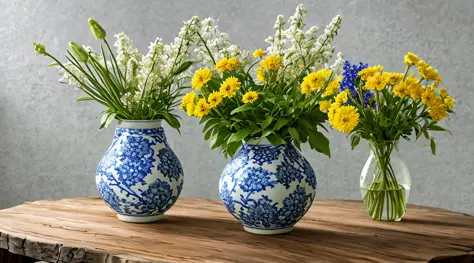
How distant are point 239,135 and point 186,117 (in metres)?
1.77

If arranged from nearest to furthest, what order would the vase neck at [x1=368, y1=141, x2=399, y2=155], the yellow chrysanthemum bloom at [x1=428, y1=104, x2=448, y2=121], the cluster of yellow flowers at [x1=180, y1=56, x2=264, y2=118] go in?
1. the cluster of yellow flowers at [x1=180, y1=56, x2=264, y2=118]
2. the yellow chrysanthemum bloom at [x1=428, y1=104, x2=448, y2=121]
3. the vase neck at [x1=368, y1=141, x2=399, y2=155]

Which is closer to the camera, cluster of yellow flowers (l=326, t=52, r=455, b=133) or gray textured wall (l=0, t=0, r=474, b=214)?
cluster of yellow flowers (l=326, t=52, r=455, b=133)

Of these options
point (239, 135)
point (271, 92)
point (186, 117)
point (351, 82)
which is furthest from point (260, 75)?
point (186, 117)

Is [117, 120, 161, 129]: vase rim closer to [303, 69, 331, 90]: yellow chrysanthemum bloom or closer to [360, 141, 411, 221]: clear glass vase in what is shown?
[303, 69, 331, 90]: yellow chrysanthemum bloom

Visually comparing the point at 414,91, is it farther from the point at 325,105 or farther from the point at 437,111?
the point at 325,105

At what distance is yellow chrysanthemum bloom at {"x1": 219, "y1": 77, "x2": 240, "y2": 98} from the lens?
1384mm

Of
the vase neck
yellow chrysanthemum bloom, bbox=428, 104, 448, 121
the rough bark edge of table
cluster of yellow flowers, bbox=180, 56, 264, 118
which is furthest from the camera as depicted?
the vase neck

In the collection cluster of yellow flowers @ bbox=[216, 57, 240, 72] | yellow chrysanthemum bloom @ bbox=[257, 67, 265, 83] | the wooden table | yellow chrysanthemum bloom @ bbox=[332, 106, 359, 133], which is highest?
cluster of yellow flowers @ bbox=[216, 57, 240, 72]

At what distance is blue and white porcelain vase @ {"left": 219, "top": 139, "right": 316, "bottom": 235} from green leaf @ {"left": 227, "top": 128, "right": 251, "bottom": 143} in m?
0.04

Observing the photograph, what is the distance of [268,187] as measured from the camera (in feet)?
4.63

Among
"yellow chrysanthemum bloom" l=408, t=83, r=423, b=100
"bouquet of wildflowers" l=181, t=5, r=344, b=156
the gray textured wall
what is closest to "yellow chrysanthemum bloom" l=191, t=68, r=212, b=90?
"bouquet of wildflowers" l=181, t=5, r=344, b=156

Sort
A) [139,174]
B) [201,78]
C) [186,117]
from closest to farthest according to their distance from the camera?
[201,78], [139,174], [186,117]

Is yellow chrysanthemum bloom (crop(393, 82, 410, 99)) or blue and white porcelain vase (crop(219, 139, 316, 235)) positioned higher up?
yellow chrysanthemum bloom (crop(393, 82, 410, 99))

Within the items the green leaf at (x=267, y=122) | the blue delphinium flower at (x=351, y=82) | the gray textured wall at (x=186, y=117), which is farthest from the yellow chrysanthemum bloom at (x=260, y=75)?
the gray textured wall at (x=186, y=117)
